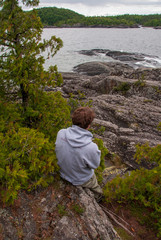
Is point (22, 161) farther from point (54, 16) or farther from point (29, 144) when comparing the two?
point (54, 16)

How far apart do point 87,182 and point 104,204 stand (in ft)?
3.24

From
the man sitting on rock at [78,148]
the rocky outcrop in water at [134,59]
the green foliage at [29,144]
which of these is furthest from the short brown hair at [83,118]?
the rocky outcrop in water at [134,59]

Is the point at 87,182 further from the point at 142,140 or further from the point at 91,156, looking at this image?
the point at 142,140

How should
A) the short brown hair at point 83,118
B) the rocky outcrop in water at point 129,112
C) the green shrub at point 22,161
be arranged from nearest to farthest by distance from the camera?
the green shrub at point 22,161, the short brown hair at point 83,118, the rocky outcrop in water at point 129,112

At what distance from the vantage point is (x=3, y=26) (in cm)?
496

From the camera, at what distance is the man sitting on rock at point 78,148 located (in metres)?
3.81

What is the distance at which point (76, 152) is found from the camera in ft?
12.6

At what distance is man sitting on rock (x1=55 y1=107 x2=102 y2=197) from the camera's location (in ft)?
12.5

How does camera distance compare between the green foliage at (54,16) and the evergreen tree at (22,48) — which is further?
the green foliage at (54,16)

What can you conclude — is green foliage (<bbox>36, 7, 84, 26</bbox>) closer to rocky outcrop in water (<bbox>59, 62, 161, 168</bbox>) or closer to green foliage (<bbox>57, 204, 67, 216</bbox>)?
rocky outcrop in water (<bbox>59, 62, 161, 168</bbox>)

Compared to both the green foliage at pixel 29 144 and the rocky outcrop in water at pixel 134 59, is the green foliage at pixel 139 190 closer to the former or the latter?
the green foliage at pixel 29 144

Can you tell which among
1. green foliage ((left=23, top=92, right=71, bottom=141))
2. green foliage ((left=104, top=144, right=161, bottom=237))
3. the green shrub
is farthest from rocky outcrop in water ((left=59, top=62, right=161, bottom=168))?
the green shrub

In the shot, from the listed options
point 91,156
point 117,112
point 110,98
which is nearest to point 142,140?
point 117,112

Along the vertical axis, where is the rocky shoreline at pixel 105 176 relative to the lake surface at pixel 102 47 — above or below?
below
